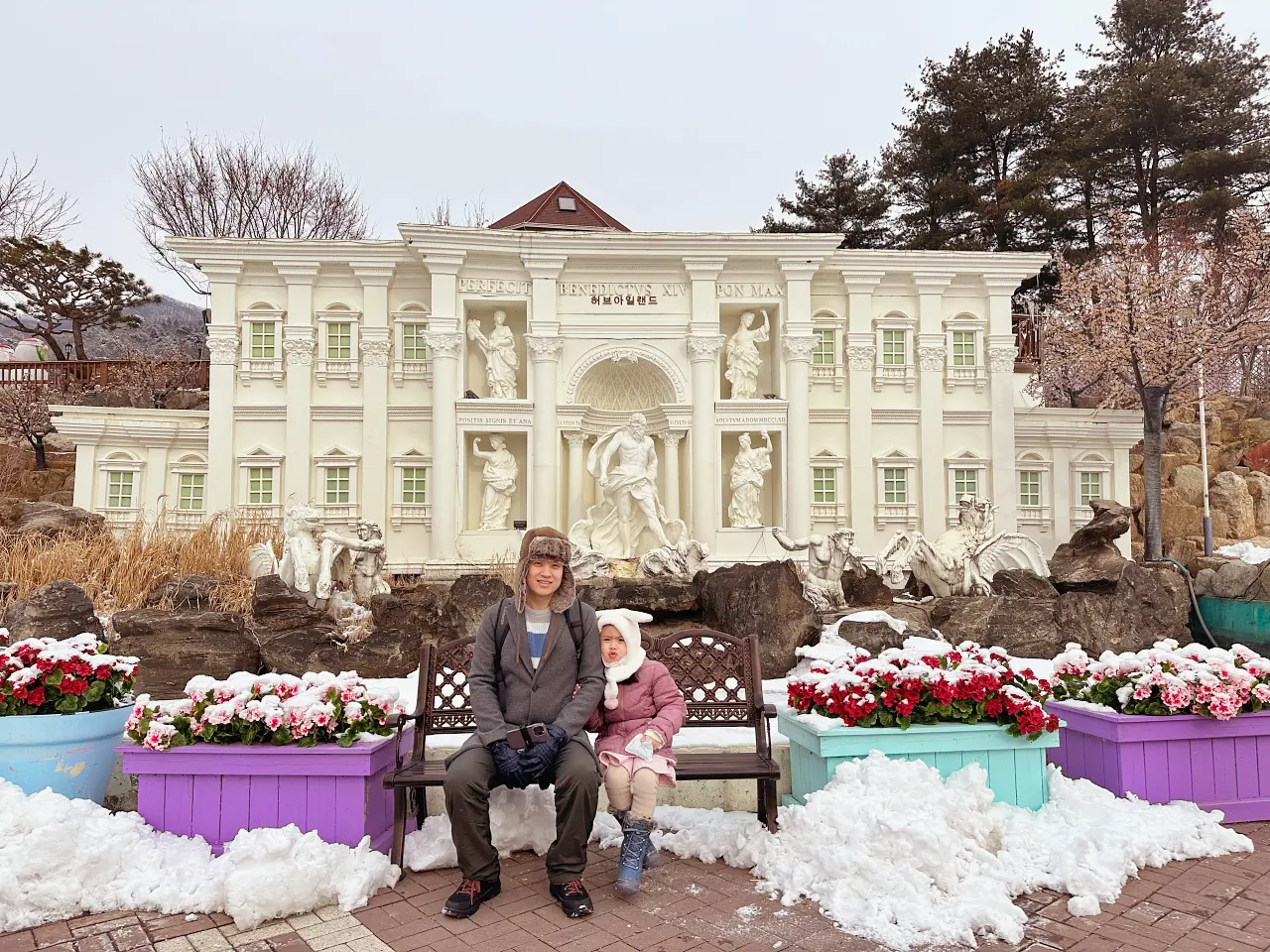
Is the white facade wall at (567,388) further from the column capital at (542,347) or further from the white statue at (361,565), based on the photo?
the white statue at (361,565)

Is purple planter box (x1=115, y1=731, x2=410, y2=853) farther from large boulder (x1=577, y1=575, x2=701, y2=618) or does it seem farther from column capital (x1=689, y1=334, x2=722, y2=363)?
column capital (x1=689, y1=334, x2=722, y2=363)

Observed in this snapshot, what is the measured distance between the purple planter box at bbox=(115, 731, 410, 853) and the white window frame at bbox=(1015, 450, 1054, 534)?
53.6ft

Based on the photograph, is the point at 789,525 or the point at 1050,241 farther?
the point at 1050,241

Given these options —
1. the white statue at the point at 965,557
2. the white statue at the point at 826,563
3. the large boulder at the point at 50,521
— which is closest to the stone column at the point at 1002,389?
the white statue at the point at 965,557

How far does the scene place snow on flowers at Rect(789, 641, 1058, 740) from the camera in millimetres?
4457

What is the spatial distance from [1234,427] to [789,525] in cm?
1611

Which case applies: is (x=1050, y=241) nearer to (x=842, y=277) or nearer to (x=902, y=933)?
(x=842, y=277)

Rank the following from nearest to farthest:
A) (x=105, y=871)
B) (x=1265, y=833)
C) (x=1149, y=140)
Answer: (x=105, y=871) → (x=1265, y=833) → (x=1149, y=140)

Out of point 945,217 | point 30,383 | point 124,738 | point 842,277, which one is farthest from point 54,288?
point 945,217

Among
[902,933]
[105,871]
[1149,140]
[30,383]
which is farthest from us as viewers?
[1149,140]

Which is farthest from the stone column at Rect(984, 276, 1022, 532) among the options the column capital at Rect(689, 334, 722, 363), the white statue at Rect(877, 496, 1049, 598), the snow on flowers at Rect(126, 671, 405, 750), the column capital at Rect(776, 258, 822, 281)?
the snow on flowers at Rect(126, 671, 405, 750)

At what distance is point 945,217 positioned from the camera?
88.0 ft

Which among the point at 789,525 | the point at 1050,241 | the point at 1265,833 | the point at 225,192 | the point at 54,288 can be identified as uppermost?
the point at 225,192

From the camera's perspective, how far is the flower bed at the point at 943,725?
4430mm
